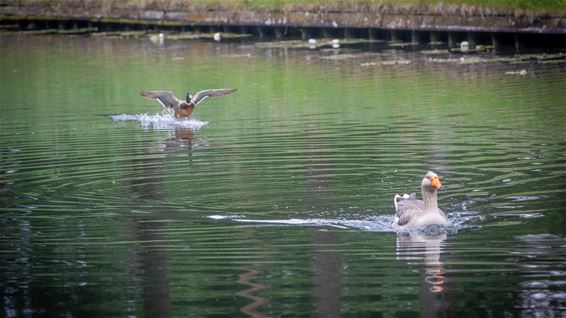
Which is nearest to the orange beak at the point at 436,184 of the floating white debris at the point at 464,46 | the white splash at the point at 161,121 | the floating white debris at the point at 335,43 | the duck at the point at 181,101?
the white splash at the point at 161,121

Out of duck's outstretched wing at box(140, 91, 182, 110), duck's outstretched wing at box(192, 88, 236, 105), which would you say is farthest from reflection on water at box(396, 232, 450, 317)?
duck's outstretched wing at box(140, 91, 182, 110)

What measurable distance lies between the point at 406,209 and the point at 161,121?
46.4ft

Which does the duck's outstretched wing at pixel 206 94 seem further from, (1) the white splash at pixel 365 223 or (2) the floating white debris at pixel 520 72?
(1) the white splash at pixel 365 223

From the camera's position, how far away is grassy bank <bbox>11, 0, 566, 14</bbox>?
42.5 meters

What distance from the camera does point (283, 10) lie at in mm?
51969

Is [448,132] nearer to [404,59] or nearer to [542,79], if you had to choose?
[542,79]

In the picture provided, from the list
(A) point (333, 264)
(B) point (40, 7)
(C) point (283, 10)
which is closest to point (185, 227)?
(A) point (333, 264)

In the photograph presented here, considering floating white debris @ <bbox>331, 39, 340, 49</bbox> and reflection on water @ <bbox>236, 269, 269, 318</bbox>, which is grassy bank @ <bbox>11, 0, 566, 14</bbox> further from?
reflection on water @ <bbox>236, 269, 269, 318</bbox>

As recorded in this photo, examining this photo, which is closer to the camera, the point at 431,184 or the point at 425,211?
the point at 431,184

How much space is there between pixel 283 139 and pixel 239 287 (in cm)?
1128

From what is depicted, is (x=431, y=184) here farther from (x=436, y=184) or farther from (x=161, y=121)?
(x=161, y=121)

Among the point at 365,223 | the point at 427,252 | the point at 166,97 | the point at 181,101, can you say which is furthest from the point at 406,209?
the point at 166,97

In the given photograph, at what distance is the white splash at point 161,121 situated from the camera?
27016mm

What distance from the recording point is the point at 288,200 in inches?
650
